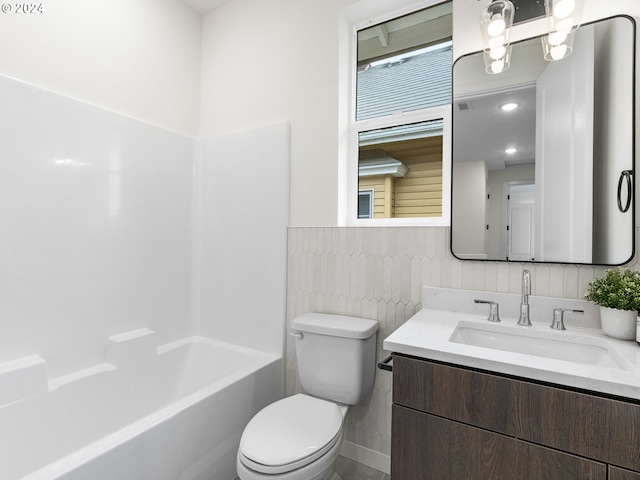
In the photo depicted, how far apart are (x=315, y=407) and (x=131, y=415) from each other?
Result: 1066 mm

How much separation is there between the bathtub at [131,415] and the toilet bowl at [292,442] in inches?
11.2

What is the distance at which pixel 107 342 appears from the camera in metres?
1.83

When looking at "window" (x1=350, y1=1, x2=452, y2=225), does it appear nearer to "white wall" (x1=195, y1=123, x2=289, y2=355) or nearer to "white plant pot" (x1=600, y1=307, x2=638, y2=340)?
"white wall" (x1=195, y1=123, x2=289, y2=355)

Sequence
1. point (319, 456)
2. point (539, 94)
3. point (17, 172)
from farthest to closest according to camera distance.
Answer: point (17, 172), point (539, 94), point (319, 456)

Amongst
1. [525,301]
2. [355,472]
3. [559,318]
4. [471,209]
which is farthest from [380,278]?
[355,472]

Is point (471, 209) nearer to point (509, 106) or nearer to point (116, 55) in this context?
point (509, 106)

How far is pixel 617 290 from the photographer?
112 cm

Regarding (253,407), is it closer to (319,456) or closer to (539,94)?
(319,456)

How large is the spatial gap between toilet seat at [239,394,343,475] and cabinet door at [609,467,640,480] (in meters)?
0.85

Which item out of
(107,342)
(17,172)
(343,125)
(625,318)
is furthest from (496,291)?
(17,172)

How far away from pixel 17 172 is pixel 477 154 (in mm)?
2070

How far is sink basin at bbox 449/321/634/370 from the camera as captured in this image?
112 centimetres

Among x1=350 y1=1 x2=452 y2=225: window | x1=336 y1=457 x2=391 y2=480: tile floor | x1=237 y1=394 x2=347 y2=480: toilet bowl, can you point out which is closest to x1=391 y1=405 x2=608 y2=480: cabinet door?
x1=237 y1=394 x2=347 y2=480: toilet bowl

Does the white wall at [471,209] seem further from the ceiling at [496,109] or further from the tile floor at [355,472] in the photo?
the tile floor at [355,472]
